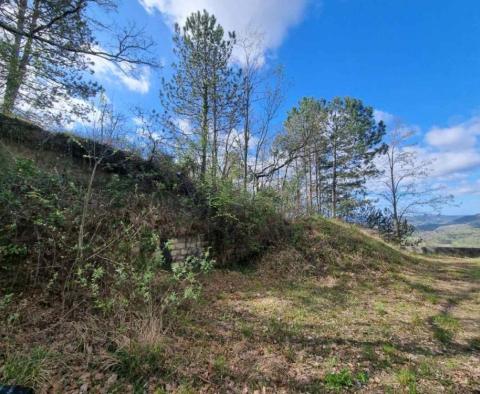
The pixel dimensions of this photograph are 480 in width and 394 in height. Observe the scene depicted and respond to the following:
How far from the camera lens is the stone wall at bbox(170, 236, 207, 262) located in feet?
18.8

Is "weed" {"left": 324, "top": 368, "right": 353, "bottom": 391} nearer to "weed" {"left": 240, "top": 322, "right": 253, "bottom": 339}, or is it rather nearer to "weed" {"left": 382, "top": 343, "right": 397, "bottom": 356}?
"weed" {"left": 382, "top": 343, "right": 397, "bottom": 356}

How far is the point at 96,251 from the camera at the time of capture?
3.49 metres

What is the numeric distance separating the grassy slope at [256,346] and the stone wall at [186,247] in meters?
1.01

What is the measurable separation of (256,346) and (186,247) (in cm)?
324

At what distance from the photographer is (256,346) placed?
10.3 feet

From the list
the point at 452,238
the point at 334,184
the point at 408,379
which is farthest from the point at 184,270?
the point at 452,238

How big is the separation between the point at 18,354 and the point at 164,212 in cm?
358

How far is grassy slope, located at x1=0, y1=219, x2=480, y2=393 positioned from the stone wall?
101cm

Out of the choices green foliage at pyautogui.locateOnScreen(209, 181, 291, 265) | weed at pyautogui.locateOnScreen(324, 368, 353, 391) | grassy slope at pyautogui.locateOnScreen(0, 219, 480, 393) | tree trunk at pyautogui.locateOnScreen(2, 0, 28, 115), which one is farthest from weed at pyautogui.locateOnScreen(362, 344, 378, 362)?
tree trunk at pyautogui.locateOnScreen(2, 0, 28, 115)

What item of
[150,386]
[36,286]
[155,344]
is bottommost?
[150,386]

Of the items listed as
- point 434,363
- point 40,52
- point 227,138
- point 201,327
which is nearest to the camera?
point 434,363

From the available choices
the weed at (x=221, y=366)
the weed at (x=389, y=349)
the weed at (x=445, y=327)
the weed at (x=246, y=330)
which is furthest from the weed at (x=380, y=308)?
the weed at (x=221, y=366)

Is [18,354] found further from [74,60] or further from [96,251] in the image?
[74,60]

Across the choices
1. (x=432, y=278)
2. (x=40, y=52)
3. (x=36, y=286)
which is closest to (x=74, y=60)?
(x=40, y=52)
